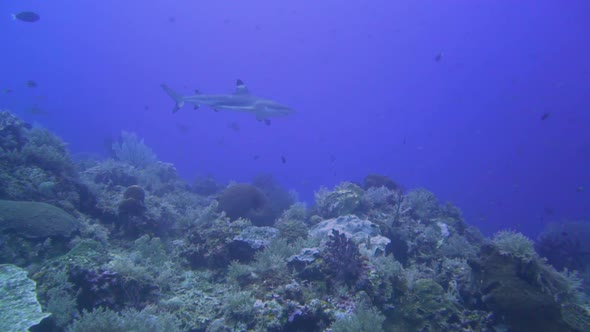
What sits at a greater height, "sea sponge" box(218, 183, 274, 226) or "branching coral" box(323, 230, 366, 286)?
"sea sponge" box(218, 183, 274, 226)

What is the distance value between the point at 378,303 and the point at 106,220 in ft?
26.7

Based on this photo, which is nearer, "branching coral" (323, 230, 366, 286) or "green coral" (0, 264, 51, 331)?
"green coral" (0, 264, 51, 331)

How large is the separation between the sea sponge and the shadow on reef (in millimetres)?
1717

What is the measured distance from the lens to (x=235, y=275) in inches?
249

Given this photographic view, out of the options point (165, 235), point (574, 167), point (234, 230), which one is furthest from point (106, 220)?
point (574, 167)

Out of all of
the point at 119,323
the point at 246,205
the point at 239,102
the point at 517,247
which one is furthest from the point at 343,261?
the point at 239,102

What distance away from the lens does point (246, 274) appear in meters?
6.31

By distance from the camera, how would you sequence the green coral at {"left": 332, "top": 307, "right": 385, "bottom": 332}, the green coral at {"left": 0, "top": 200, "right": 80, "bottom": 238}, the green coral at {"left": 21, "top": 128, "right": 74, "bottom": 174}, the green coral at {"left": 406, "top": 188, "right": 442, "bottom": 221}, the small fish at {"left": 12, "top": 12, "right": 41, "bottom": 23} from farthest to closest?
1. the small fish at {"left": 12, "top": 12, "right": 41, "bottom": 23}
2. the green coral at {"left": 406, "top": 188, "right": 442, "bottom": 221}
3. the green coral at {"left": 21, "top": 128, "right": 74, "bottom": 174}
4. the green coral at {"left": 0, "top": 200, "right": 80, "bottom": 238}
5. the green coral at {"left": 332, "top": 307, "right": 385, "bottom": 332}

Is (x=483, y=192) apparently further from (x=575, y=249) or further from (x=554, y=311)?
(x=554, y=311)

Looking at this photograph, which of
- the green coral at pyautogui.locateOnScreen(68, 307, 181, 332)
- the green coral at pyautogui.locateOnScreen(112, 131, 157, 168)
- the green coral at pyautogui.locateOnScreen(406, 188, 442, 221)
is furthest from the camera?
the green coral at pyautogui.locateOnScreen(112, 131, 157, 168)

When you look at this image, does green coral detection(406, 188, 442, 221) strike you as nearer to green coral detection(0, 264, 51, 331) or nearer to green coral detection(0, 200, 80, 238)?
green coral detection(0, 200, 80, 238)

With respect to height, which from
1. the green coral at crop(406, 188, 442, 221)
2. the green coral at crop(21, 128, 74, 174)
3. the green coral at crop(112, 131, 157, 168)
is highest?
the green coral at crop(112, 131, 157, 168)

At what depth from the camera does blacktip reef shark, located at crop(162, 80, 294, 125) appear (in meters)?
17.3

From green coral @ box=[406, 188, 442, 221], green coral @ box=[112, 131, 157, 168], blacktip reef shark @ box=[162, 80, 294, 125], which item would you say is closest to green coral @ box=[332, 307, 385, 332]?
green coral @ box=[406, 188, 442, 221]
